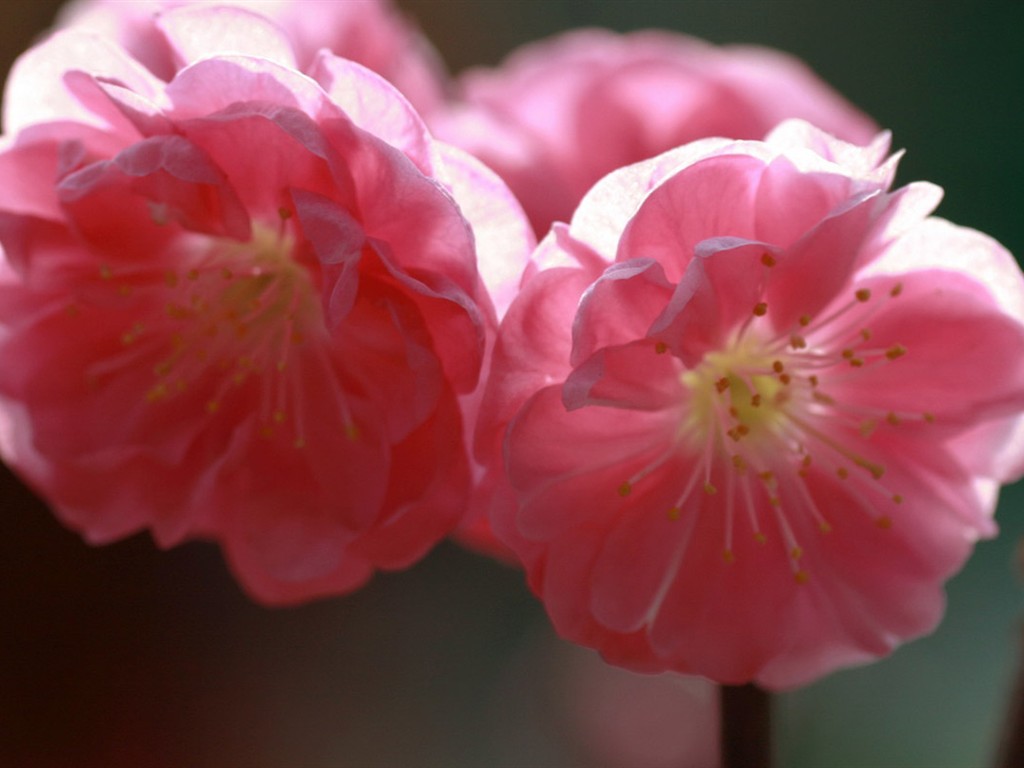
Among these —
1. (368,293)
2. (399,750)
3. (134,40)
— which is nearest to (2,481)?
(399,750)

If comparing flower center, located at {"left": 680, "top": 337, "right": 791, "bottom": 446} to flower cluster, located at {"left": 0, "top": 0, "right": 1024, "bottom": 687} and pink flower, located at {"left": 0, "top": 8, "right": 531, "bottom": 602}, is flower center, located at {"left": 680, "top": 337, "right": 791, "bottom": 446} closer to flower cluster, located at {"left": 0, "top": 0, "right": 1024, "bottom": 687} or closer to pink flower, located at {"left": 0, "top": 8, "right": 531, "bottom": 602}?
flower cluster, located at {"left": 0, "top": 0, "right": 1024, "bottom": 687}

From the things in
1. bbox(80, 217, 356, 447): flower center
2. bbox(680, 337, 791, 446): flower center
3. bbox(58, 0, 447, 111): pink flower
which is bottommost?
bbox(80, 217, 356, 447): flower center

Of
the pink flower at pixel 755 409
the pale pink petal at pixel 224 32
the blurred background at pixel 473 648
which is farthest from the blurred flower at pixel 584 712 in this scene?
the pale pink petal at pixel 224 32

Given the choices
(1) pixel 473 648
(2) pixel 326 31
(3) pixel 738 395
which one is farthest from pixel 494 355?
(1) pixel 473 648

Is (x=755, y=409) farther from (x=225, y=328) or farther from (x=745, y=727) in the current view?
(x=225, y=328)

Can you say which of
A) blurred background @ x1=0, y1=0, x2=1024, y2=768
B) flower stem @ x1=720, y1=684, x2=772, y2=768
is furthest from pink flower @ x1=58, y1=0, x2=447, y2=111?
blurred background @ x1=0, y1=0, x2=1024, y2=768
